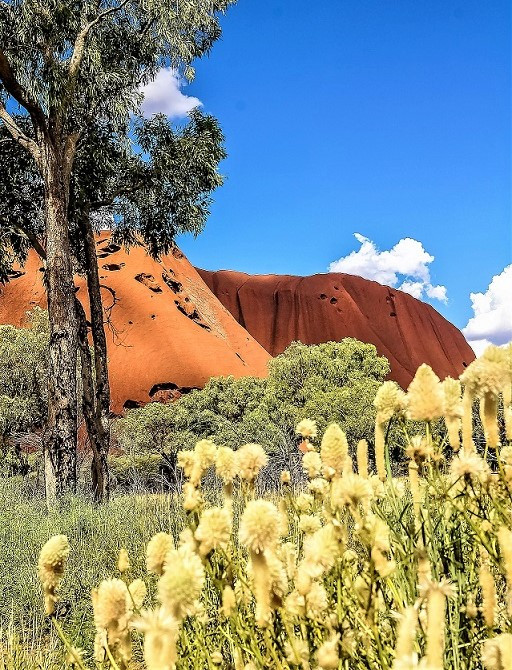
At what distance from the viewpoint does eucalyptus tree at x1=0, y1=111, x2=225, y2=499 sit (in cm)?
1113

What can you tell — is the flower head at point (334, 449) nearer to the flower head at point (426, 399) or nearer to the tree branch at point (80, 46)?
the flower head at point (426, 399)

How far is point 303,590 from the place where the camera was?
3.79 ft

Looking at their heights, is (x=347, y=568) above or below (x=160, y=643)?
below

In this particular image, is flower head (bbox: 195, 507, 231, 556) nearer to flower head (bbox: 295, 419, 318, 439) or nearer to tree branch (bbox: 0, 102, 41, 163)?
flower head (bbox: 295, 419, 318, 439)

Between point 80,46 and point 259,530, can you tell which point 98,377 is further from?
point 259,530

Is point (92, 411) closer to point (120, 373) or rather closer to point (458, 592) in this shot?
point (458, 592)

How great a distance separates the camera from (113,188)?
38.7 feet

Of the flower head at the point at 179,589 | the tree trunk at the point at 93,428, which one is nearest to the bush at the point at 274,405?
the tree trunk at the point at 93,428

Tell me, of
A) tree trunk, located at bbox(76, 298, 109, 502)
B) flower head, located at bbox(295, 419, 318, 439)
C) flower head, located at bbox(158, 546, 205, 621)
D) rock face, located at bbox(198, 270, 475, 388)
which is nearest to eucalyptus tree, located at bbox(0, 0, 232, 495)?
tree trunk, located at bbox(76, 298, 109, 502)

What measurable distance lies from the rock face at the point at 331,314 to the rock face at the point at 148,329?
19.7 meters

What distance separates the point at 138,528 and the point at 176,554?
17.2 ft

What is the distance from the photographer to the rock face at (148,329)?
1062 inches

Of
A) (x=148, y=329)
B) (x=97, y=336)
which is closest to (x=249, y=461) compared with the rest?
(x=97, y=336)

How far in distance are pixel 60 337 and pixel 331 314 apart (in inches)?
1809
